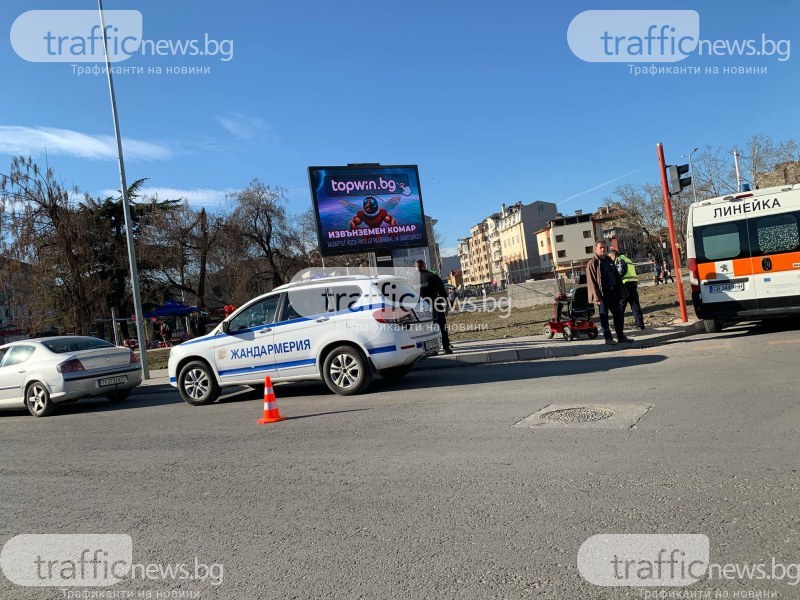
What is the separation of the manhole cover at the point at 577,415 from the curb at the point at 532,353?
17.4 feet

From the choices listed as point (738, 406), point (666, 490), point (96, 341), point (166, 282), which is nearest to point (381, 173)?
point (96, 341)

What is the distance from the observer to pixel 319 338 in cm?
919

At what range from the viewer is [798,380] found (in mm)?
6738

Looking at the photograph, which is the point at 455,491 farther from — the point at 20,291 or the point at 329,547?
the point at 20,291

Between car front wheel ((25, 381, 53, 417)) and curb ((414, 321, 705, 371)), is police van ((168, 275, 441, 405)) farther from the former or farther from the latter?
car front wheel ((25, 381, 53, 417))

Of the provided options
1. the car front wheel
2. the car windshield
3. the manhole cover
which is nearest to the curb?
the manhole cover

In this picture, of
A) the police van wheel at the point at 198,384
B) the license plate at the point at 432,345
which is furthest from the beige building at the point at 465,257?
the police van wheel at the point at 198,384

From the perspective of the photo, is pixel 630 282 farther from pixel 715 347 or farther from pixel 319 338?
pixel 319 338

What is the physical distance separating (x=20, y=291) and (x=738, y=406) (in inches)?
1162

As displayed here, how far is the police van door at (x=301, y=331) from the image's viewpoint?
9.22 metres

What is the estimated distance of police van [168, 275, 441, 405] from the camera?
8.98 meters

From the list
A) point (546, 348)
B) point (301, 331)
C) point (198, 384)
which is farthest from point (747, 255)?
point (198, 384)

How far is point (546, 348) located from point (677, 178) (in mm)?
4921

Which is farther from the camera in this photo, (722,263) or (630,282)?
(630,282)
